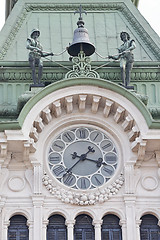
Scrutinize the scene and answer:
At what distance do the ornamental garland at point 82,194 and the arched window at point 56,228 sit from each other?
57 cm

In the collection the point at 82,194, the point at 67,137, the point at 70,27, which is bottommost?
the point at 82,194

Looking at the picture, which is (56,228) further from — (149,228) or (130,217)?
(149,228)

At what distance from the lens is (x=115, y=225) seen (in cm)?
2830

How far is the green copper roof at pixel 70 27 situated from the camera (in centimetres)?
3400

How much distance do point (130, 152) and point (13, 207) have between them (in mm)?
3890

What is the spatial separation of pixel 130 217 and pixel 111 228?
2.18 feet

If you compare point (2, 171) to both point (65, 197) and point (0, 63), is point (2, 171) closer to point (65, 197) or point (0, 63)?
point (65, 197)

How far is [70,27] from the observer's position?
35.4m

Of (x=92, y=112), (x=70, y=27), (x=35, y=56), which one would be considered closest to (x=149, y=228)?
(x=92, y=112)

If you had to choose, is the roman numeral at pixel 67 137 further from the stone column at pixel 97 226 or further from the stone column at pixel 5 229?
the stone column at pixel 5 229

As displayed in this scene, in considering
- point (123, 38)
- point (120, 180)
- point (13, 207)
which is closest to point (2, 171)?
point (13, 207)

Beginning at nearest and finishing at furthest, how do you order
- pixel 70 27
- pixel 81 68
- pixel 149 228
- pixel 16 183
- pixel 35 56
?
pixel 149 228 < pixel 16 183 < pixel 81 68 < pixel 35 56 < pixel 70 27

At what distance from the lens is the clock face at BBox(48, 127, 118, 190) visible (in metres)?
28.9

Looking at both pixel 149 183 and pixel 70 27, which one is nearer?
pixel 149 183
